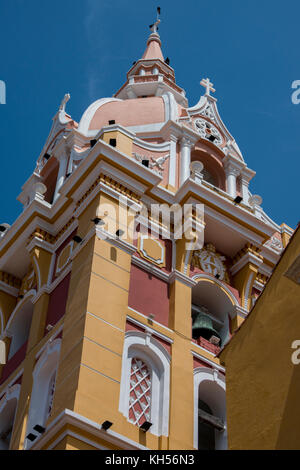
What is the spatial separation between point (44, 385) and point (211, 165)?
1036 cm

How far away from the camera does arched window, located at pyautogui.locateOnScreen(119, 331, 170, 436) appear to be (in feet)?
67.8

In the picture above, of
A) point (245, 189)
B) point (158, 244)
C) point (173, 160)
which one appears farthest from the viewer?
point (245, 189)

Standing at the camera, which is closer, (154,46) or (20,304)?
(20,304)

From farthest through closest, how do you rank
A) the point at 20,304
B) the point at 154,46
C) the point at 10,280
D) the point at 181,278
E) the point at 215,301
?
the point at 154,46
the point at 10,280
the point at 20,304
the point at 215,301
the point at 181,278

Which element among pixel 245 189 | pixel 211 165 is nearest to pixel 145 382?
pixel 245 189

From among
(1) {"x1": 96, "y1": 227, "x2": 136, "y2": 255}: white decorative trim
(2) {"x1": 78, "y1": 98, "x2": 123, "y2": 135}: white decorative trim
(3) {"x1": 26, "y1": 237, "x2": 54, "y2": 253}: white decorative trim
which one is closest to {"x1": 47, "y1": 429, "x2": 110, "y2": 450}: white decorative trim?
(1) {"x1": 96, "y1": 227, "x2": 136, "y2": 255}: white decorative trim

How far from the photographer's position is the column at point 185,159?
27542 millimetres

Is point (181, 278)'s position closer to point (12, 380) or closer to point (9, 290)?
point (12, 380)

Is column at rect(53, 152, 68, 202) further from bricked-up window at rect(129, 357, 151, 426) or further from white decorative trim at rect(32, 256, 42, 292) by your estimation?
bricked-up window at rect(129, 357, 151, 426)

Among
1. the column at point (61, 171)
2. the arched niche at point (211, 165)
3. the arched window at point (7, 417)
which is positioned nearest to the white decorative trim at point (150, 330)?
the arched window at point (7, 417)

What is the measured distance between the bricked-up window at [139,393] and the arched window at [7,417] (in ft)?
11.3

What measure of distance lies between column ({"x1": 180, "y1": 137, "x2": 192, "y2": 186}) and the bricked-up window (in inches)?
272

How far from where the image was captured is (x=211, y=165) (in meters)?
30.1
